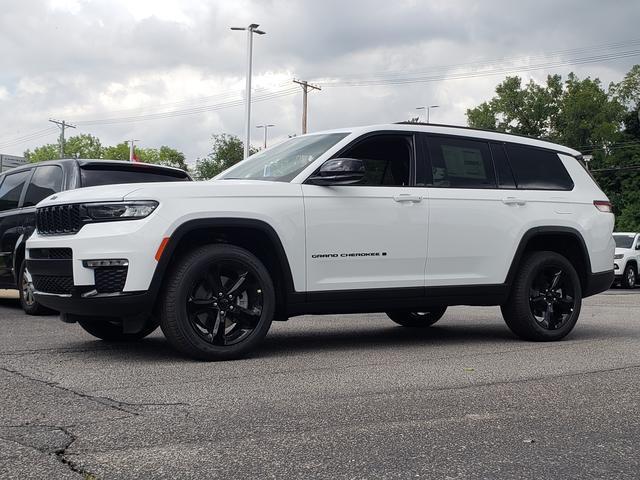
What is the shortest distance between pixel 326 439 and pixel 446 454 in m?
0.56

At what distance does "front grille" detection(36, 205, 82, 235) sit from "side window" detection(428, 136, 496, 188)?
295cm

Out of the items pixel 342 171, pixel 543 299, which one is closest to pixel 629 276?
pixel 543 299

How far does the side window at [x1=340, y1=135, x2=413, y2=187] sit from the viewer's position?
6781mm

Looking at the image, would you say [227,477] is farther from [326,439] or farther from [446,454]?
[446,454]

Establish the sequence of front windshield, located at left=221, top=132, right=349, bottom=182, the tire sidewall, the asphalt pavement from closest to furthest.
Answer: the asphalt pavement
front windshield, located at left=221, top=132, right=349, bottom=182
the tire sidewall

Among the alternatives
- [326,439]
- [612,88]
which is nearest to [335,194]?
[326,439]

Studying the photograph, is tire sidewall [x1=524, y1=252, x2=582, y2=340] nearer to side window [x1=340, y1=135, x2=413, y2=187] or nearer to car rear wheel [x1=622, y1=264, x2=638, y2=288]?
side window [x1=340, y1=135, x2=413, y2=187]


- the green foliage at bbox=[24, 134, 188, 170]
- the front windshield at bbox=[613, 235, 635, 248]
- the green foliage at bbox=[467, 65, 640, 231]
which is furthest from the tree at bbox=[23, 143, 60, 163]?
the front windshield at bbox=[613, 235, 635, 248]

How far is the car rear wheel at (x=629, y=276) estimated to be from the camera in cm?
2469

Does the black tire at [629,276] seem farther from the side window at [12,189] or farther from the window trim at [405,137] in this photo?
the window trim at [405,137]

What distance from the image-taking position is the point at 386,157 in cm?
692

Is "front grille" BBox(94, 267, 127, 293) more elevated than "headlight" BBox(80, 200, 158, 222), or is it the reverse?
"headlight" BBox(80, 200, 158, 222)

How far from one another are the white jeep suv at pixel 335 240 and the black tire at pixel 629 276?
58.5 feet

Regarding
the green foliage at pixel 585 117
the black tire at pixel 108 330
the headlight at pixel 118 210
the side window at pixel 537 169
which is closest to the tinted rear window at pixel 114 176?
the black tire at pixel 108 330
